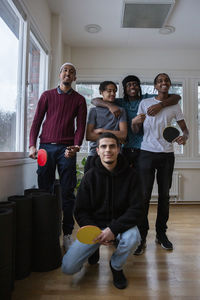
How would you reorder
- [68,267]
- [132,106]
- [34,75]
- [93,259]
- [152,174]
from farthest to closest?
[34,75] < [132,106] < [152,174] < [93,259] < [68,267]

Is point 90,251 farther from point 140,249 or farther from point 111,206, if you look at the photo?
point 140,249

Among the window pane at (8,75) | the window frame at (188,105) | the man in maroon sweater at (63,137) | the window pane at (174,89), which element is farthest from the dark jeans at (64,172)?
the window pane at (174,89)

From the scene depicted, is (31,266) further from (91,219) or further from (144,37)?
(144,37)

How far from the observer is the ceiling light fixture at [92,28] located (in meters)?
3.43

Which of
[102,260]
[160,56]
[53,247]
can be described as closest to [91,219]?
[53,247]

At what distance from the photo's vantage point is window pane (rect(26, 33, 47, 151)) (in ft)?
8.41

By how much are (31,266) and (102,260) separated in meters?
0.53

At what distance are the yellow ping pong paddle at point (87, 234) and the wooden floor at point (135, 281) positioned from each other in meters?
0.32

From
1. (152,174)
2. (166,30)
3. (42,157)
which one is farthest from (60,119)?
(166,30)

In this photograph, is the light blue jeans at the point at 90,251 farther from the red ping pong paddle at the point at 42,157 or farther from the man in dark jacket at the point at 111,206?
the red ping pong paddle at the point at 42,157

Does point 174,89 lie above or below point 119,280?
above

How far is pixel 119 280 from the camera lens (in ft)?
4.98

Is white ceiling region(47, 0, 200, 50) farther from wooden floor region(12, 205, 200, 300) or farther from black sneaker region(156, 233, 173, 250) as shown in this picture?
wooden floor region(12, 205, 200, 300)

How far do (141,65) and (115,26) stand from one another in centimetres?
91
